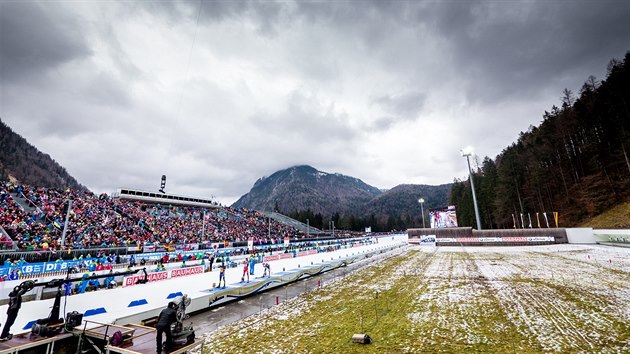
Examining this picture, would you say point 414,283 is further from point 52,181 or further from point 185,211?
point 52,181

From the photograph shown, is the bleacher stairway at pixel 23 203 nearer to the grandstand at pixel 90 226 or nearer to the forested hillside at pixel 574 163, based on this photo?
the grandstand at pixel 90 226

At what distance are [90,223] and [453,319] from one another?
52.0 m

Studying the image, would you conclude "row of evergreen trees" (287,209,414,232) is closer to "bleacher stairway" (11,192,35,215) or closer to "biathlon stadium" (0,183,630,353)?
"bleacher stairway" (11,192,35,215)

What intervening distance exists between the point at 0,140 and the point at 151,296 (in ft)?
842

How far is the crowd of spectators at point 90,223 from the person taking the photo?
111ft

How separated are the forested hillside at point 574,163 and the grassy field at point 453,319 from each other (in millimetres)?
44802

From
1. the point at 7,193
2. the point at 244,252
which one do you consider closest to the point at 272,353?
the point at 244,252

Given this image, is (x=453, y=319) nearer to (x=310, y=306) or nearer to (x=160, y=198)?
(x=310, y=306)

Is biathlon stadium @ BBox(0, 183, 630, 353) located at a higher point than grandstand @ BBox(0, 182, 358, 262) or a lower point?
lower

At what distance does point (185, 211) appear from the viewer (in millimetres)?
68500

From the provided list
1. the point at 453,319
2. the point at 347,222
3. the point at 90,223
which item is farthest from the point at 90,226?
the point at 347,222

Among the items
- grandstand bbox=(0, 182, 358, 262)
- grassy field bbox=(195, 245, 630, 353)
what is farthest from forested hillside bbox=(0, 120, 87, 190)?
grassy field bbox=(195, 245, 630, 353)

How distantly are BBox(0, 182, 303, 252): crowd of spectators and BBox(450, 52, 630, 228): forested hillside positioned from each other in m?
63.8

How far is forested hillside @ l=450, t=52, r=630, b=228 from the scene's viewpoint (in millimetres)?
50906
